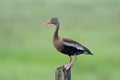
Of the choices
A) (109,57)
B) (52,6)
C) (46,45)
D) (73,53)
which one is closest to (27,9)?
(52,6)

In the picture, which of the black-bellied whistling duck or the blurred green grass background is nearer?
the black-bellied whistling duck

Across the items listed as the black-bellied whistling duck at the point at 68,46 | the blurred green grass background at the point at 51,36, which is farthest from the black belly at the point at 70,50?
the blurred green grass background at the point at 51,36

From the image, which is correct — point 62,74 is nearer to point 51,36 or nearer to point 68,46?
point 68,46

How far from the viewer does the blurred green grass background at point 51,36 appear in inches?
619

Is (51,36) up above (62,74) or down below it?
above

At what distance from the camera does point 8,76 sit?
14883 millimetres

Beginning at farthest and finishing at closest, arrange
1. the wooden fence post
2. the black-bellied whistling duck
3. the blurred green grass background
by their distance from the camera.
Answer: the blurred green grass background → the black-bellied whistling duck → the wooden fence post

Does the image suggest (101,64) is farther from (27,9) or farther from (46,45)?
(27,9)

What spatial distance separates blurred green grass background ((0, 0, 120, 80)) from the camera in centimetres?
1573

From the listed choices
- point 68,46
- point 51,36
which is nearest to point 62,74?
point 68,46

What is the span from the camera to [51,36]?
2030 cm

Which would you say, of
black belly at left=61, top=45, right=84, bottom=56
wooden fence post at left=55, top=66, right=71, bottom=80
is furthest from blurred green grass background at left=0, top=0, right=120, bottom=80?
wooden fence post at left=55, top=66, right=71, bottom=80

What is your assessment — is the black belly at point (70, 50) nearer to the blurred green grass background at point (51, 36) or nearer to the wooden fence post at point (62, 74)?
the wooden fence post at point (62, 74)

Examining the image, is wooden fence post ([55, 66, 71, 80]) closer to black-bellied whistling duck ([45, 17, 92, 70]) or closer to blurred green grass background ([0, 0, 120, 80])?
black-bellied whistling duck ([45, 17, 92, 70])
